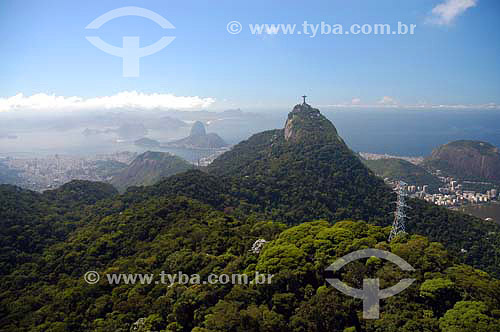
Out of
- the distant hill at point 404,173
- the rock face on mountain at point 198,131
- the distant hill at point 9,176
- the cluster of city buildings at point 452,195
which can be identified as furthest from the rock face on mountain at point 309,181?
the rock face on mountain at point 198,131

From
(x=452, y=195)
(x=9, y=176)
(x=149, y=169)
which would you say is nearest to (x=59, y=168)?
(x=9, y=176)

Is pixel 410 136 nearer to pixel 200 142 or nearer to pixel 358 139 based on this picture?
pixel 358 139

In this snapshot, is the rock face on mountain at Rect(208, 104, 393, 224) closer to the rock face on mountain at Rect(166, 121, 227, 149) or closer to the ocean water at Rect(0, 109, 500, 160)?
the ocean water at Rect(0, 109, 500, 160)

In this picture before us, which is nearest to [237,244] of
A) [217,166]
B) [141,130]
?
[217,166]

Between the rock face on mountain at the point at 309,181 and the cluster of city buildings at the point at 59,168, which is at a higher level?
the rock face on mountain at the point at 309,181

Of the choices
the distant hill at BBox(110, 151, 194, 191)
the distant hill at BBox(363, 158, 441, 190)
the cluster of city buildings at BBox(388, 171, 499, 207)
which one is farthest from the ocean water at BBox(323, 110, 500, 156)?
the distant hill at BBox(110, 151, 194, 191)

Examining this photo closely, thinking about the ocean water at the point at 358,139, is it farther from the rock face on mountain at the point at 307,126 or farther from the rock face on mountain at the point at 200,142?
the rock face on mountain at the point at 307,126
